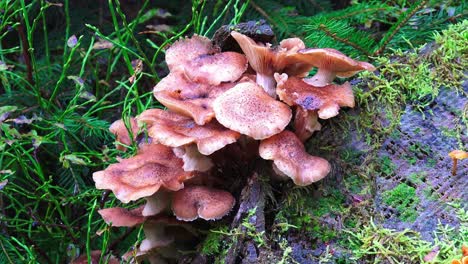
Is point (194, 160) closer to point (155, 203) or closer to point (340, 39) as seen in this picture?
point (155, 203)

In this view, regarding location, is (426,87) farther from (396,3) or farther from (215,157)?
(396,3)

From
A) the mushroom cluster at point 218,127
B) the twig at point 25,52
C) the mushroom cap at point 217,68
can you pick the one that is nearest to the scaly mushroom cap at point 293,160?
the mushroom cluster at point 218,127

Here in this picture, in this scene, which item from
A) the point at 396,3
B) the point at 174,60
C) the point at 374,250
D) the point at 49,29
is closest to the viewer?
the point at 374,250

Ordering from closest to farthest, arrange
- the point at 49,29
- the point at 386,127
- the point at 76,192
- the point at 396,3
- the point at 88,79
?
the point at 386,127, the point at 76,192, the point at 396,3, the point at 88,79, the point at 49,29

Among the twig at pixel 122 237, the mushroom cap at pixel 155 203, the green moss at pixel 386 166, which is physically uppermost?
the green moss at pixel 386 166

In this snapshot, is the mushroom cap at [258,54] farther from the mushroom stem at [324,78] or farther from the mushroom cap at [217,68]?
the mushroom stem at [324,78]

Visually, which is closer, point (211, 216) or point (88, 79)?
point (211, 216)

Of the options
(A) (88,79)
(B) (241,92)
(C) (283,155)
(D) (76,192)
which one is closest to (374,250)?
(C) (283,155)

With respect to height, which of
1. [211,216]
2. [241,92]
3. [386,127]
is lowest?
[211,216]
